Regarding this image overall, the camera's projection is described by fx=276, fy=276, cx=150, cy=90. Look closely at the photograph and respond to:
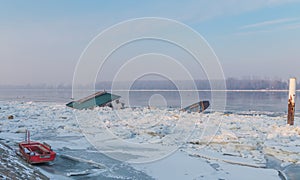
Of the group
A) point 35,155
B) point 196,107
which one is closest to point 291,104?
point 196,107

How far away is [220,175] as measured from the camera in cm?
538

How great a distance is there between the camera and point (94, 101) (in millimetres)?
20703

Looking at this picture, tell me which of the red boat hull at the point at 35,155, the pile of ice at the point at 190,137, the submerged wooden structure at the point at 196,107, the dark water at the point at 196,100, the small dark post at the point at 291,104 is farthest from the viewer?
the dark water at the point at 196,100

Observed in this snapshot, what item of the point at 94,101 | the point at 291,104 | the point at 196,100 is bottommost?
the point at 196,100

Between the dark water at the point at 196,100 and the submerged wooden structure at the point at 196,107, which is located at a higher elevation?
the submerged wooden structure at the point at 196,107

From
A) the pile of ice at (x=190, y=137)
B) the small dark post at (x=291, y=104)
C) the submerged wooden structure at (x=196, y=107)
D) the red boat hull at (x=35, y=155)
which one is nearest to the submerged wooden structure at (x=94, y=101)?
the submerged wooden structure at (x=196, y=107)

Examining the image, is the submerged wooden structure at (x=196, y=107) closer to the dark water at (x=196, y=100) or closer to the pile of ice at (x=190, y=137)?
the dark water at (x=196, y=100)

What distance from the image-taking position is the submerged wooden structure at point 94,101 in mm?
19641

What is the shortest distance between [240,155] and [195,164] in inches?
59.3

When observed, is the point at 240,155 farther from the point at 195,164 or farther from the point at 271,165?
the point at 195,164

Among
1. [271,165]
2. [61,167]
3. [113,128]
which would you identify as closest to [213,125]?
[113,128]

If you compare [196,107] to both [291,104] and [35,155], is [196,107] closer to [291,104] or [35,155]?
[291,104]

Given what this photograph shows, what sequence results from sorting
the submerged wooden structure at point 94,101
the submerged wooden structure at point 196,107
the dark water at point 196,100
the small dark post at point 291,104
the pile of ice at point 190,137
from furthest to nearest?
the dark water at point 196,100
the submerged wooden structure at point 196,107
the submerged wooden structure at point 94,101
the small dark post at point 291,104
the pile of ice at point 190,137

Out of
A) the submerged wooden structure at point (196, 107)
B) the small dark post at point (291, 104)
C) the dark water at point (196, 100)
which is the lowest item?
the dark water at point (196, 100)
